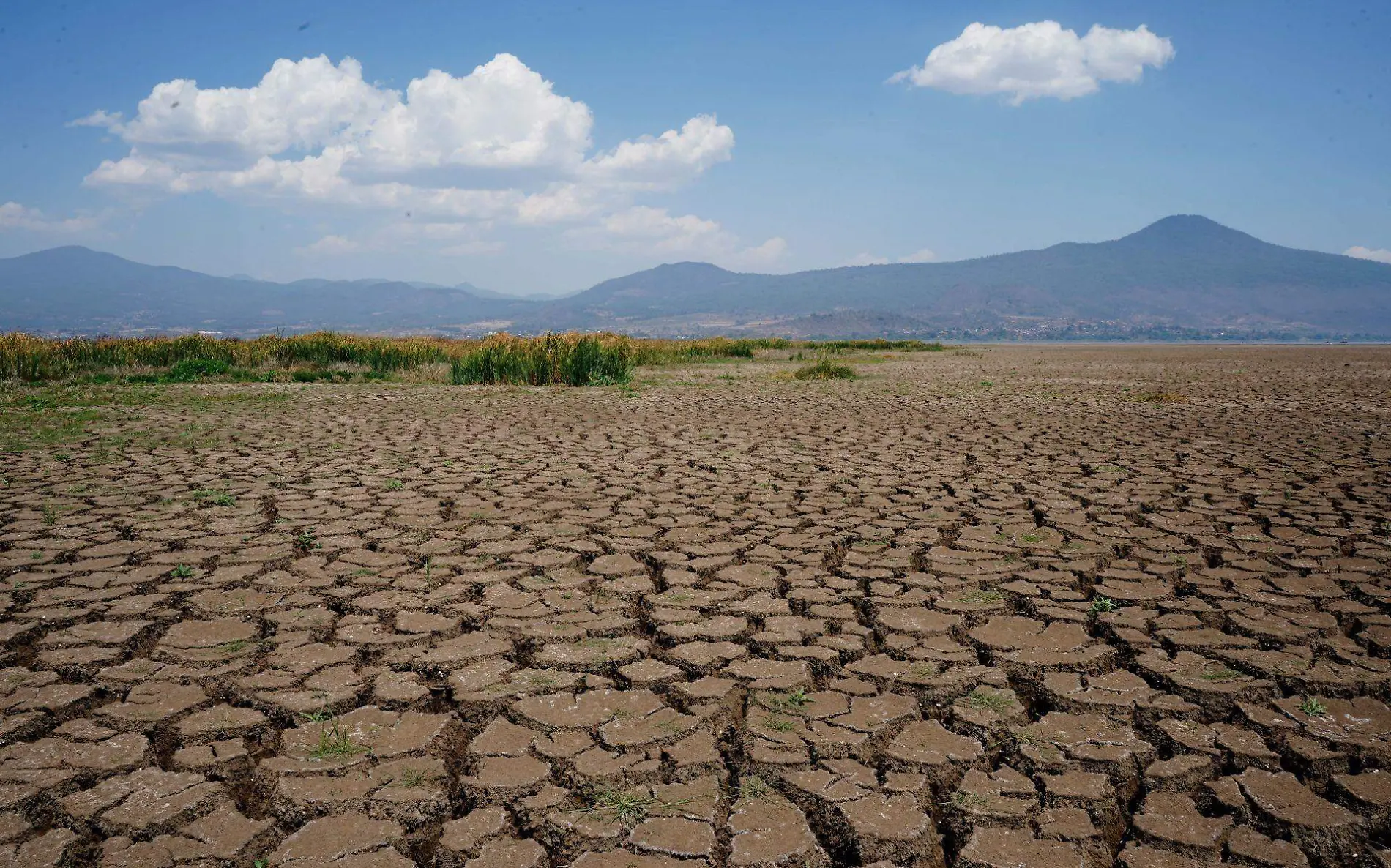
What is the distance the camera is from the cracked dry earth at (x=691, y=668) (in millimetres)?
1850

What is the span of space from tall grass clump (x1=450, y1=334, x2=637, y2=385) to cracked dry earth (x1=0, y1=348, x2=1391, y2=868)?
986cm

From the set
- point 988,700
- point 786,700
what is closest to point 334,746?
point 786,700

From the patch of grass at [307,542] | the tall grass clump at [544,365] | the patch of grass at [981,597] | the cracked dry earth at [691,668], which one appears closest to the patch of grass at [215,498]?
Answer: the cracked dry earth at [691,668]

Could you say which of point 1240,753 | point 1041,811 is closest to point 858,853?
point 1041,811

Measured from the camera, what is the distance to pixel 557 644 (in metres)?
2.88

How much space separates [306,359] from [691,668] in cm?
1866

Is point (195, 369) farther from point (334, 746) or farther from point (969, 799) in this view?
point (969, 799)

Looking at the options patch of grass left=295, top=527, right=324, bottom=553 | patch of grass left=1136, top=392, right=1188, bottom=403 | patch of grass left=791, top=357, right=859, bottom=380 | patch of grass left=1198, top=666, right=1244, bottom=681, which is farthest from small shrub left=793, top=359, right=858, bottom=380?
patch of grass left=1198, top=666, right=1244, bottom=681

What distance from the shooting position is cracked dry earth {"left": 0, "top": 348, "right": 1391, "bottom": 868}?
185 centimetres

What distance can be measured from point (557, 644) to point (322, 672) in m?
0.78

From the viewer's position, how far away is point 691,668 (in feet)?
8.85

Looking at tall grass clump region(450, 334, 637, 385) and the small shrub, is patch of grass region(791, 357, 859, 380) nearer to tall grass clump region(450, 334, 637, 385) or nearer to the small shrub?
the small shrub

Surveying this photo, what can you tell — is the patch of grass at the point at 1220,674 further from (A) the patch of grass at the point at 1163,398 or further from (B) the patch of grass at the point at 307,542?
(A) the patch of grass at the point at 1163,398

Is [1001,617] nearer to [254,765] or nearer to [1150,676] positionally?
[1150,676]
